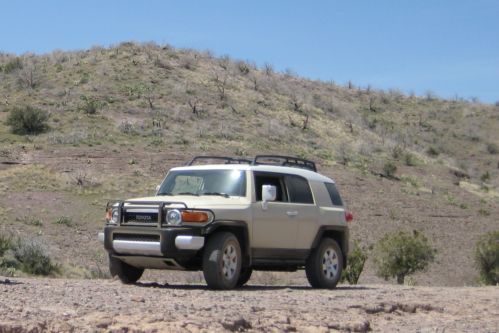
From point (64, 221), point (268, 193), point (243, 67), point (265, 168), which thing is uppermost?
point (243, 67)

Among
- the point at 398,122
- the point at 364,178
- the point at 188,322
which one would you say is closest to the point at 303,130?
the point at 364,178

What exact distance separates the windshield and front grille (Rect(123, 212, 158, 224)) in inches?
45.0

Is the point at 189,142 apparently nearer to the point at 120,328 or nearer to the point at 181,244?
the point at 181,244

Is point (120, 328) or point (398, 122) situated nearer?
point (120, 328)

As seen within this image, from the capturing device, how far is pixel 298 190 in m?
14.0

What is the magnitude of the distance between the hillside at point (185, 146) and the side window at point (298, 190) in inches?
384

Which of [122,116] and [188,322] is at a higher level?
[122,116]

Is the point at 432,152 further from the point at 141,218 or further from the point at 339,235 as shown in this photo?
the point at 141,218

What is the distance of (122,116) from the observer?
49312 mm

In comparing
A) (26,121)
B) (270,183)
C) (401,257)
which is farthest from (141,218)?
(26,121)

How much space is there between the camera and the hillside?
113 feet

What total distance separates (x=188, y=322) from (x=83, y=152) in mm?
34456

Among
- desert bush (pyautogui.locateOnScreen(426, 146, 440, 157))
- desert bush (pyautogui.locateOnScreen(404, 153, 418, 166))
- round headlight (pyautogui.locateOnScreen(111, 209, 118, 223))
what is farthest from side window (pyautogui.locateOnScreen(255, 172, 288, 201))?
desert bush (pyautogui.locateOnScreen(426, 146, 440, 157))

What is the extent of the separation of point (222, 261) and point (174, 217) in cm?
93
